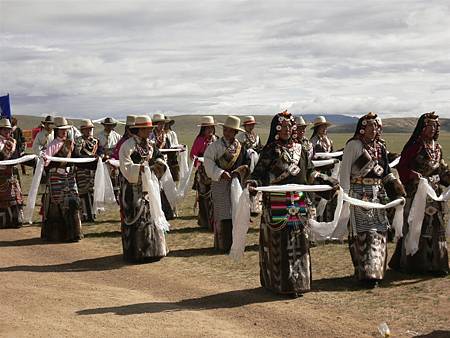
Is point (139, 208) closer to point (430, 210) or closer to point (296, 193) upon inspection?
point (296, 193)

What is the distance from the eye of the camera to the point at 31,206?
13.0 meters

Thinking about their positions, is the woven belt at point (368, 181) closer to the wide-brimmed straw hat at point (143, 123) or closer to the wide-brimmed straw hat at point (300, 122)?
the wide-brimmed straw hat at point (143, 123)

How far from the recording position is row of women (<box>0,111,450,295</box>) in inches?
346

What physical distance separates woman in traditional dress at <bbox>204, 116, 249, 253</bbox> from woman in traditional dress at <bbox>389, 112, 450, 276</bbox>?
2.40 meters

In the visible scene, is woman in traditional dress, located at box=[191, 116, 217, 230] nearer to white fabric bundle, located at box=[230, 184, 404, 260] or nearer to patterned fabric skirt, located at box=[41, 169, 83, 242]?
patterned fabric skirt, located at box=[41, 169, 83, 242]

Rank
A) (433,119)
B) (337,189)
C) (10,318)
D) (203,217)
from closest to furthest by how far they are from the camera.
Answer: (10,318) → (337,189) → (433,119) → (203,217)

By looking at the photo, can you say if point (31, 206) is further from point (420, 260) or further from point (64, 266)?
point (420, 260)

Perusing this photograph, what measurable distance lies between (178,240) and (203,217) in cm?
140

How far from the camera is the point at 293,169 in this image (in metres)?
8.77

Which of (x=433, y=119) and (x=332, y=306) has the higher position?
(x=433, y=119)

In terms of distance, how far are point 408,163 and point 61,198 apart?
21.1ft

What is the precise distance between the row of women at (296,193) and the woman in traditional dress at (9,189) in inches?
162

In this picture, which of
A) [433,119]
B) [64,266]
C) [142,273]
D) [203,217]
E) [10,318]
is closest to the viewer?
[10,318]

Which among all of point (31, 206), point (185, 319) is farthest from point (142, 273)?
point (31, 206)
